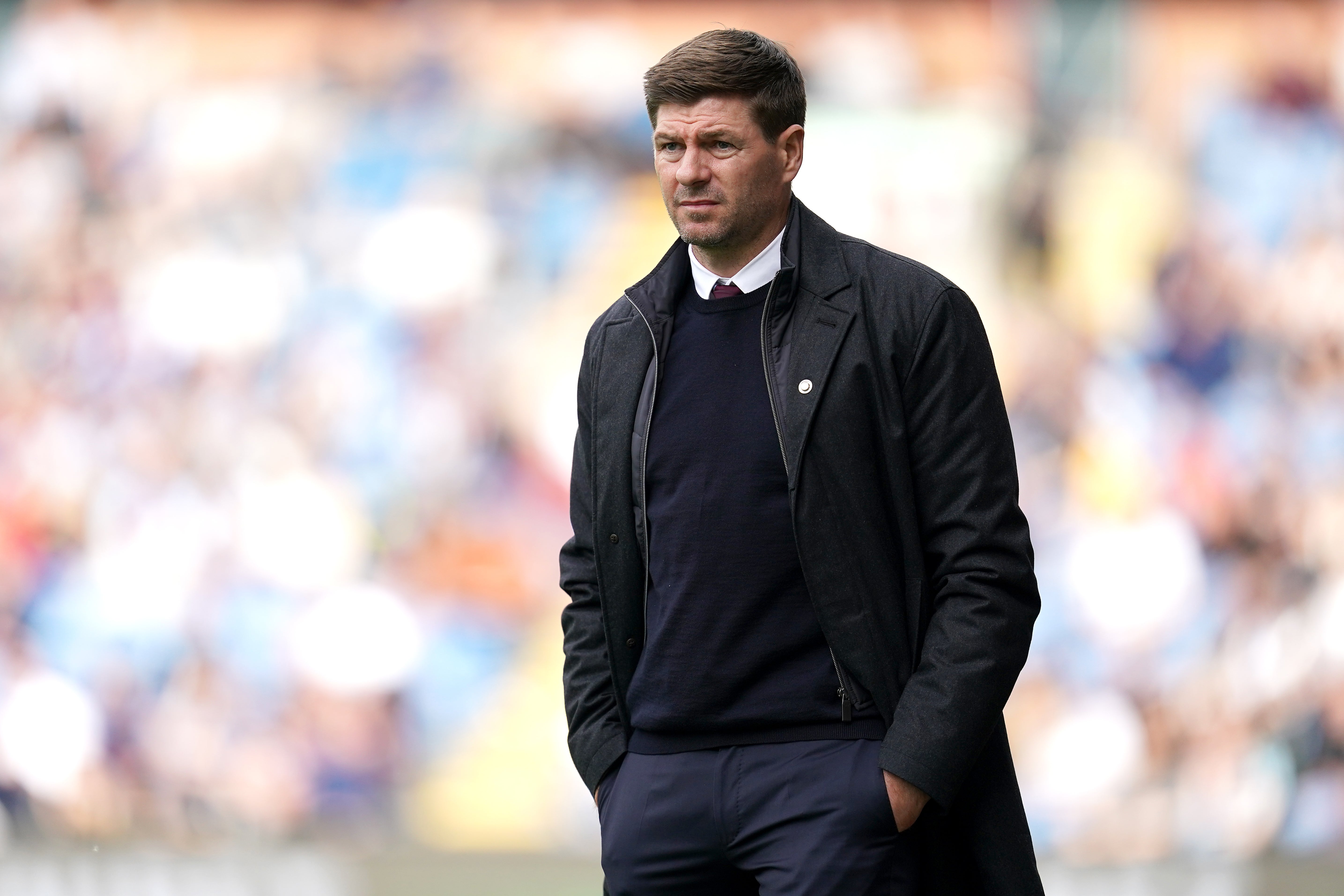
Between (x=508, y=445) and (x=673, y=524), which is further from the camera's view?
(x=508, y=445)

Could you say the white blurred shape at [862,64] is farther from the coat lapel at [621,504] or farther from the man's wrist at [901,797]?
the man's wrist at [901,797]

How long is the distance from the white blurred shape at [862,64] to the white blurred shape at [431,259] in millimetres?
1354

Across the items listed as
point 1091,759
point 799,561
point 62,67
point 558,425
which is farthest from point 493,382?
point 799,561

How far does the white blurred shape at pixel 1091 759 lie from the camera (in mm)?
5637

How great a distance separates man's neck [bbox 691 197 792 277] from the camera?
8.13 ft

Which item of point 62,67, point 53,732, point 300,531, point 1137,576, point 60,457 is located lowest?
point 53,732

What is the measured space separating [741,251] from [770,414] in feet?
0.94

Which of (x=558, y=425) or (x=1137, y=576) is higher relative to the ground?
(x=558, y=425)

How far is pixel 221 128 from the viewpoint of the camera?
237 inches

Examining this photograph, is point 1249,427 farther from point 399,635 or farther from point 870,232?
point 399,635

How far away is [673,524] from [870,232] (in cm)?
361

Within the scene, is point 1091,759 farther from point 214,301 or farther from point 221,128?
point 221,128

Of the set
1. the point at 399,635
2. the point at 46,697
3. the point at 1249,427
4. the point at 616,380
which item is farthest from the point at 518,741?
the point at 616,380

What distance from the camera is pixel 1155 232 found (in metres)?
5.77
